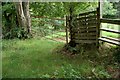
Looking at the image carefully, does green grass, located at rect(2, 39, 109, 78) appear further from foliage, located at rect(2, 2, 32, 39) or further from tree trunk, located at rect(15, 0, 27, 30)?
tree trunk, located at rect(15, 0, 27, 30)

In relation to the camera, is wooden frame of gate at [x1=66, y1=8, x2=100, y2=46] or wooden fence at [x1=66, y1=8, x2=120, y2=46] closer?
wooden fence at [x1=66, y1=8, x2=120, y2=46]

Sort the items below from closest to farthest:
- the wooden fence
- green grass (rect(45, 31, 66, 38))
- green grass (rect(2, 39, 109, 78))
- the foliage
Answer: green grass (rect(2, 39, 109, 78))
the wooden fence
the foliage
green grass (rect(45, 31, 66, 38))

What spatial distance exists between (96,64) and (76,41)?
9.76ft

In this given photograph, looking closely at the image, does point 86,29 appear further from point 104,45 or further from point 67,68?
point 67,68

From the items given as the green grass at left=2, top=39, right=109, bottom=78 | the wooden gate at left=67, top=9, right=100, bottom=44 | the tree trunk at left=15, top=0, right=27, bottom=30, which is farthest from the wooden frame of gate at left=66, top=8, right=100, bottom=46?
the tree trunk at left=15, top=0, right=27, bottom=30

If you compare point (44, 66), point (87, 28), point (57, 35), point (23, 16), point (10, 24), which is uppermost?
point (23, 16)

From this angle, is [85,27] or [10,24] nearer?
[85,27]

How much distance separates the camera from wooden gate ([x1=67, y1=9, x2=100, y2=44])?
8680 mm

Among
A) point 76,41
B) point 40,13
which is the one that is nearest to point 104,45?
point 76,41

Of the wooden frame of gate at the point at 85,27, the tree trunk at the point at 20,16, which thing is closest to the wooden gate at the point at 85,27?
the wooden frame of gate at the point at 85,27

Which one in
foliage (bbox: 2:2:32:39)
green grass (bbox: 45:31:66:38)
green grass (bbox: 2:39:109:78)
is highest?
foliage (bbox: 2:2:32:39)

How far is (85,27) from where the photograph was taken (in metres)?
9.29

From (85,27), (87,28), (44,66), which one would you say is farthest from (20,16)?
(44,66)

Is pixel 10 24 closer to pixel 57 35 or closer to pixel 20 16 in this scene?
pixel 20 16
